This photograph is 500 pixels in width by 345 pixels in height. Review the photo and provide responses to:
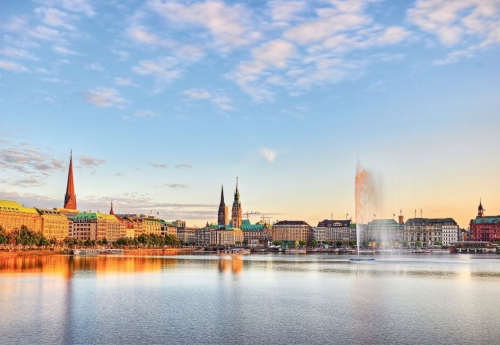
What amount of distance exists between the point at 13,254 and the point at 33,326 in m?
86.7

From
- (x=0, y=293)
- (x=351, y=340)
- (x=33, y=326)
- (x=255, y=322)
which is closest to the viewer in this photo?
(x=351, y=340)

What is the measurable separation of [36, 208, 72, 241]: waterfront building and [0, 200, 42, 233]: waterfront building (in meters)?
3.05

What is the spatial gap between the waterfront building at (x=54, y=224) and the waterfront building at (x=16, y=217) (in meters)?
3.05

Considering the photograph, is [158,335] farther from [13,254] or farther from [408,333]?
[13,254]

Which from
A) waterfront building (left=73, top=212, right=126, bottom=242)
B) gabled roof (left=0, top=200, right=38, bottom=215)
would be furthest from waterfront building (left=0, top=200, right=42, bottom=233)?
waterfront building (left=73, top=212, right=126, bottom=242)

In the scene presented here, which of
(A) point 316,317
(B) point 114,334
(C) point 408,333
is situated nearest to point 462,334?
(C) point 408,333

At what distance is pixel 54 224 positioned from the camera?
18012 cm

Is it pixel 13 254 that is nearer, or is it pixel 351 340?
pixel 351 340

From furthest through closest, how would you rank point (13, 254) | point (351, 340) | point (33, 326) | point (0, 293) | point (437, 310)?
1. point (13, 254)
2. point (0, 293)
3. point (437, 310)
4. point (33, 326)
5. point (351, 340)

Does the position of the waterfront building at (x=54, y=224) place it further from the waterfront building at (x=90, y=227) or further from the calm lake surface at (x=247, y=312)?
the calm lake surface at (x=247, y=312)

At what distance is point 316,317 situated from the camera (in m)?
32.3

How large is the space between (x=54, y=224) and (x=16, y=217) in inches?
931

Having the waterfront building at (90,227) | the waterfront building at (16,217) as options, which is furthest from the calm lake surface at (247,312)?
the waterfront building at (90,227)

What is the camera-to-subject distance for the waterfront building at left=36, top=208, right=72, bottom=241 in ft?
571
